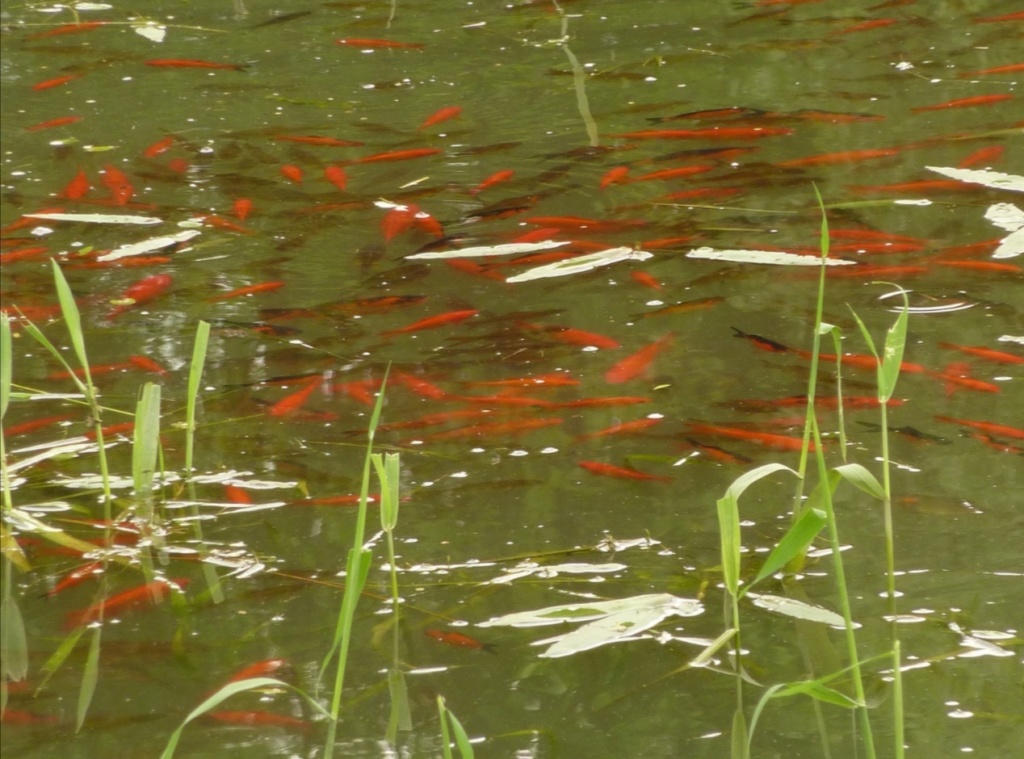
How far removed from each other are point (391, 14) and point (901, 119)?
6.63 ft

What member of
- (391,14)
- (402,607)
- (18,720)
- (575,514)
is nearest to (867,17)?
(391,14)

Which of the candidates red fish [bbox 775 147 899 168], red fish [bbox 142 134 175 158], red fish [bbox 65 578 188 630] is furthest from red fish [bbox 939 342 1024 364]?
red fish [bbox 142 134 175 158]

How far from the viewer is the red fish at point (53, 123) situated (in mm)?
4215

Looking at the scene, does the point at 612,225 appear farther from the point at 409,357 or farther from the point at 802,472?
the point at 802,472

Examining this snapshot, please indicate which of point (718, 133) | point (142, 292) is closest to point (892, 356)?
point (142, 292)

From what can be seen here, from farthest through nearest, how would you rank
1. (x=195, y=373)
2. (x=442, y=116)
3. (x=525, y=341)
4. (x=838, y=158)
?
(x=442, y=116) → (x=838, y=158) → (x=525, y=341) → (x=195, y=373)

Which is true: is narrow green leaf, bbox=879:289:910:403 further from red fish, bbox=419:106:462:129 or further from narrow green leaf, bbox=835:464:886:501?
red fish, bbox=419:106:462:129

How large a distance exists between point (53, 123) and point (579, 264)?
2044mm

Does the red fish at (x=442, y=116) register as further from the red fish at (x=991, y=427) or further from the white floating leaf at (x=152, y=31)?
the red fish at (x=991, y=427)

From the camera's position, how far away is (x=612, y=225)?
3.21 meters

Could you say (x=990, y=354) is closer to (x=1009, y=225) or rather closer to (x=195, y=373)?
(x=1009, y=225)

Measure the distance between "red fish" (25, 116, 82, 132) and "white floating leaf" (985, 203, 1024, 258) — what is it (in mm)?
2721

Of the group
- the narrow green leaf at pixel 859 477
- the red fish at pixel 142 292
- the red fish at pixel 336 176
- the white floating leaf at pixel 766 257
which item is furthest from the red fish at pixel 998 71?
the narrow green leaf at pixel 859 477

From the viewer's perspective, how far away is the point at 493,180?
354cm
